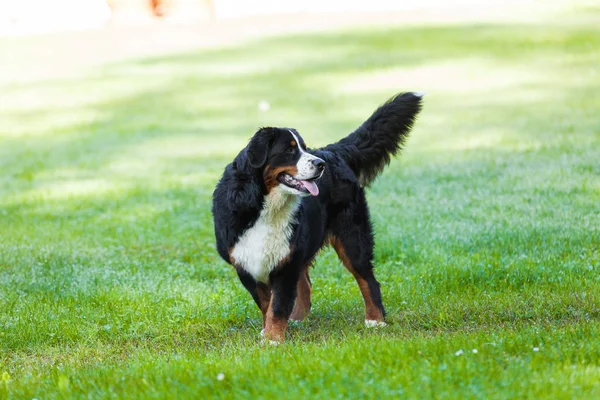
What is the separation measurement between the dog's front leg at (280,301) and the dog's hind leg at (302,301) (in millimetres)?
634

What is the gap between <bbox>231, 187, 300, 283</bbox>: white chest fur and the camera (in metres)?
6.09

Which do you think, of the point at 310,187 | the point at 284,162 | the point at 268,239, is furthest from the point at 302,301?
the point at 284,162

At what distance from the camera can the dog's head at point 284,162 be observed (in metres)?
5.98

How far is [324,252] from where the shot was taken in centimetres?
886

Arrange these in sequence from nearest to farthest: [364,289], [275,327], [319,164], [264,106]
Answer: [319,164] → [275,327] → [364,289] → [264,106]

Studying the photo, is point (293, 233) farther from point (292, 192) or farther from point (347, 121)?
point (347, 121)

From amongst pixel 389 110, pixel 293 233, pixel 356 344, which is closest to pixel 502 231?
pixel 389 110

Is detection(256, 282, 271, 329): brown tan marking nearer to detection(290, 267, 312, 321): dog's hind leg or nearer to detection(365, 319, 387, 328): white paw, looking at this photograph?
detection(290, 267, 312, 321): dog's hind leg

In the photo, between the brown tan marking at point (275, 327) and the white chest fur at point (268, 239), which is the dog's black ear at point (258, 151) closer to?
the white chest fur at point (268, 239)

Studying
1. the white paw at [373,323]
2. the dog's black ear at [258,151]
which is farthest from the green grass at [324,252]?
the dog's black ear at [258,151]

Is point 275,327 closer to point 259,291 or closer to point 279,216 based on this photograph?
point 259,291

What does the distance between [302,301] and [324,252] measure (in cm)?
206

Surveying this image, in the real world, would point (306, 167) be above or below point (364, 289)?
above

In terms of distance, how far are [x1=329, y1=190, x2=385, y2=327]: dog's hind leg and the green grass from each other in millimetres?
254
